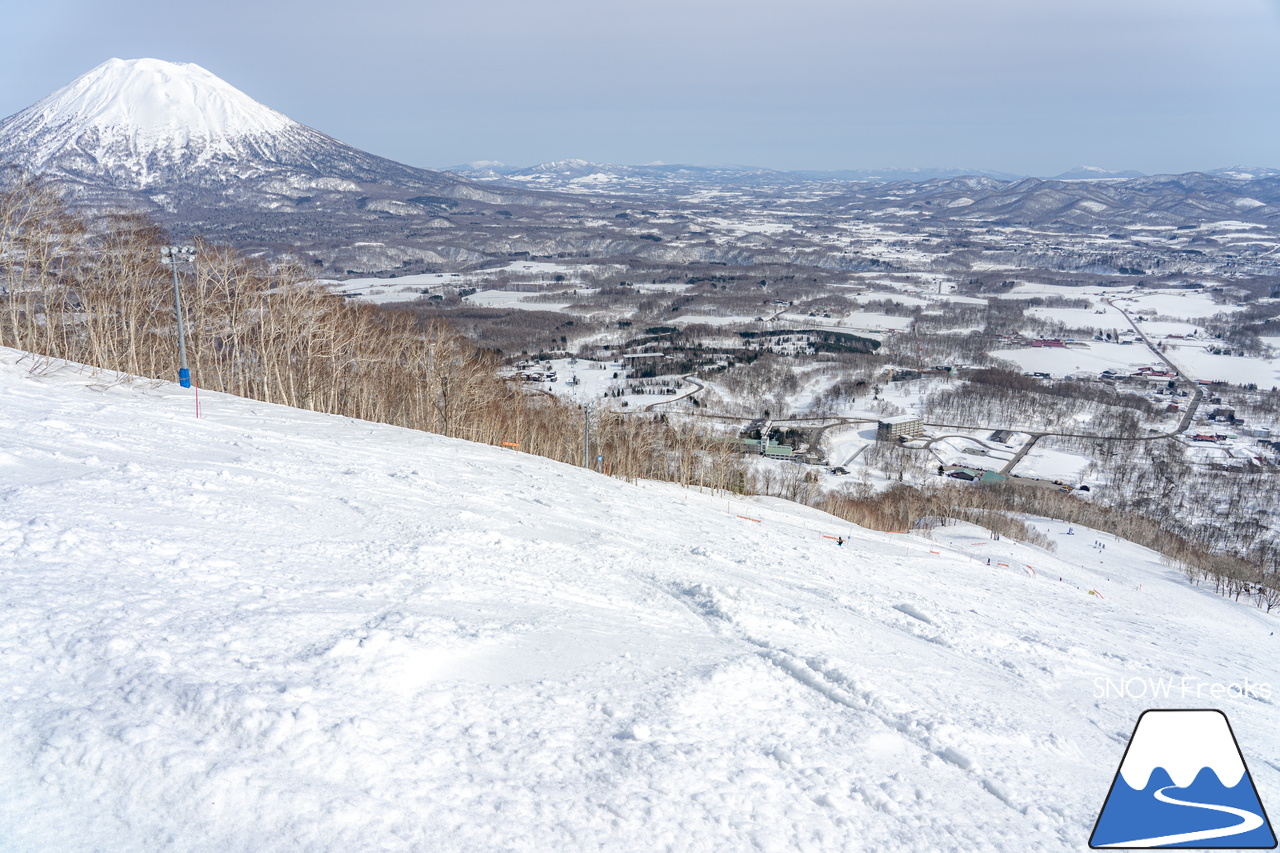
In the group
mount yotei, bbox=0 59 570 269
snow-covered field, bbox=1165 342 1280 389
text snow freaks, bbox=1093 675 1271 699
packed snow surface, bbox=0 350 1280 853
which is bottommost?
snow-covered field, bbox=1165 342 1280 389

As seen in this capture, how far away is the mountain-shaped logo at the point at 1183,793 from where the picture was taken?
12.9 ft

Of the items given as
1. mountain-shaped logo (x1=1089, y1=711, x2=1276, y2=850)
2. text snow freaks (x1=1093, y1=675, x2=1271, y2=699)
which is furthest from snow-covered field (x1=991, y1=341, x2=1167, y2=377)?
mountain-shaped logo (x1=1089, y1=711, x2=1276, y2=850)

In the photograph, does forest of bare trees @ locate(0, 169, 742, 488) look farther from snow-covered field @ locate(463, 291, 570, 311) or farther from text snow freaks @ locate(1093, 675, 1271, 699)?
snow-covered field @ locate(463, 291, 570, 311)

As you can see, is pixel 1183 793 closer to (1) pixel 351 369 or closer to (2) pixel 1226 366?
(1) pixel 351 369

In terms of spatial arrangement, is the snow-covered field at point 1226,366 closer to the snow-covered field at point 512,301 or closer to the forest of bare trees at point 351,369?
the forest of bare trees at point 351,369

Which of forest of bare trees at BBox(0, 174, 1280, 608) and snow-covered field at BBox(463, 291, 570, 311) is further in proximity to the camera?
snow-covered field at BBox(463, 291, 570, 311)

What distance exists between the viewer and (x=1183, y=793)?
13.1ft

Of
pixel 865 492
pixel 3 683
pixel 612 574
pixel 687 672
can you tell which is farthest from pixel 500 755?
pixel 865 492

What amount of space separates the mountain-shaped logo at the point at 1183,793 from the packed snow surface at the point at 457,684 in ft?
2.76

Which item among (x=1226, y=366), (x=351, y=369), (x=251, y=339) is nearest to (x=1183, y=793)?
(x=251, y=339)

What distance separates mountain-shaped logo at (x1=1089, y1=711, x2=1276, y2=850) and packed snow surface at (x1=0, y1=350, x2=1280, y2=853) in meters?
0.84

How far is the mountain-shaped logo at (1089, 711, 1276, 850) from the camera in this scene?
3941 mm

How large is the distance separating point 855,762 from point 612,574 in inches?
171

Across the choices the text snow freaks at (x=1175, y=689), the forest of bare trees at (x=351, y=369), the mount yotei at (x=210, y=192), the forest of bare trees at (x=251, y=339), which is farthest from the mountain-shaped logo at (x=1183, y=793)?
the mount yotei at (x=210, y=192)
